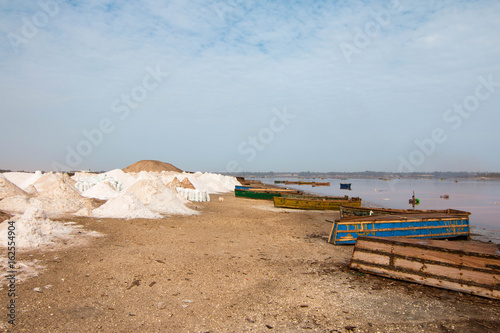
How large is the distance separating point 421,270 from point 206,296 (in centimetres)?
495

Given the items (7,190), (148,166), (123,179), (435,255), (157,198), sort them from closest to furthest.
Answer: (435,255) → (7,190) → (157,198) → (123,179) → (148,166)

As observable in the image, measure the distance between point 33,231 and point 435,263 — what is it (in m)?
11.0

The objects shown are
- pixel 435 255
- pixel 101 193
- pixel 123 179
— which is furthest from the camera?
pixel 123 179

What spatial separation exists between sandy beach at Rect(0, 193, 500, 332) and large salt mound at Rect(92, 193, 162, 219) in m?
4.67

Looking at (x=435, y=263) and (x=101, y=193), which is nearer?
(x=435, y=263)

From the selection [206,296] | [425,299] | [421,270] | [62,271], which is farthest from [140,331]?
[421,270]

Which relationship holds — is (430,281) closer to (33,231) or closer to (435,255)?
(435,255)

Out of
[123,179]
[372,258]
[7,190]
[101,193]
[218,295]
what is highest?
[123,179]

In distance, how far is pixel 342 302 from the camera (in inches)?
252

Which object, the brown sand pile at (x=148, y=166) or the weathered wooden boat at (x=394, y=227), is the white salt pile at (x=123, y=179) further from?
the brown sand pile at (x=148, y=166)

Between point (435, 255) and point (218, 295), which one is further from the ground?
point (435, 255)

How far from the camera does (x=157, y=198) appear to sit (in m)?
19.1

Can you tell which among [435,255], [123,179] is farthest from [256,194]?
[435,255]

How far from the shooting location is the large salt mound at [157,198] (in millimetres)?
18438
